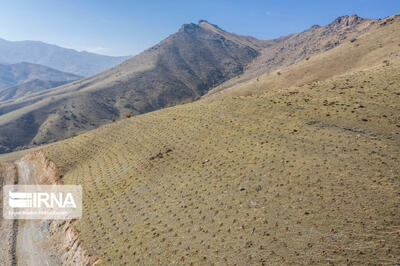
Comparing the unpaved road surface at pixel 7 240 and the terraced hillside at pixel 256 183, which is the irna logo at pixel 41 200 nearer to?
the unpaved road surface at pixel 7 240

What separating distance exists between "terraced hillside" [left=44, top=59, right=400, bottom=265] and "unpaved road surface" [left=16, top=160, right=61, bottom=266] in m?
5.16

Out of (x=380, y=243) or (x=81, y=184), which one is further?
(x=81, y=184)

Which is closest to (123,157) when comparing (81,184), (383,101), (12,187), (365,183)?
(81,184)

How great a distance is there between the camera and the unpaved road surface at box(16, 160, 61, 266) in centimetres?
2962

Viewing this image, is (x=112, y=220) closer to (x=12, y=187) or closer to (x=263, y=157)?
(x=263, y=157)

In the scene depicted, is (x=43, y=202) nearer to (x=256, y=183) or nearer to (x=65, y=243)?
(x=65, y=243)

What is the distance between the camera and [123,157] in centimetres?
4734

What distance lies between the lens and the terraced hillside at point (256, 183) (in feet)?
65.9

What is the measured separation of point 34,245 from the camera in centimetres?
3269

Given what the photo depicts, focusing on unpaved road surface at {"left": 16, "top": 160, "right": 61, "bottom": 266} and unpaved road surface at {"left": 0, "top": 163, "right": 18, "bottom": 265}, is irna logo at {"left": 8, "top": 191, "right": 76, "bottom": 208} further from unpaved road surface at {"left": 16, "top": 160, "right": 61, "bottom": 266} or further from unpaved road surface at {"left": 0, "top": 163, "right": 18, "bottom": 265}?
unpaved road surface at {"left": 16, "top": 160, "right": 61, "bottom": 266}

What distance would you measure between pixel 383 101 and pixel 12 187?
76.2m

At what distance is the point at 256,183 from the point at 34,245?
30.6m

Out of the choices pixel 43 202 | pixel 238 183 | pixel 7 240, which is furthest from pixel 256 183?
pixel 43 202

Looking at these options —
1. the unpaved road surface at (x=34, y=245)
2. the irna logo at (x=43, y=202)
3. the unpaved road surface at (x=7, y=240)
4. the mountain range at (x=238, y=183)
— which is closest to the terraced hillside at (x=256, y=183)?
the mountain range at (x=238, y=183)
